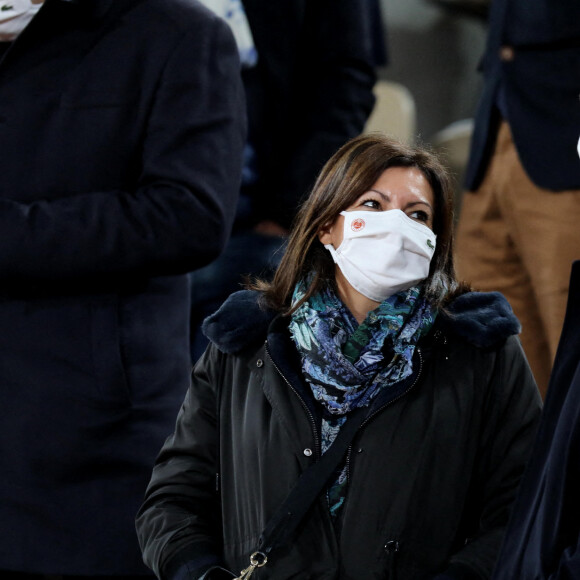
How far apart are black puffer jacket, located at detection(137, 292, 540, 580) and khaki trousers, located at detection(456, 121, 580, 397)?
895mm

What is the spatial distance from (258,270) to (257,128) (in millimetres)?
416

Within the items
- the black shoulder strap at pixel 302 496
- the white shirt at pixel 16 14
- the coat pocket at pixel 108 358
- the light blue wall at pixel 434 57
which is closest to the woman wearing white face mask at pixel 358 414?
the black shoulder strap at pixel 302 496

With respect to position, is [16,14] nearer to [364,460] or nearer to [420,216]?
[420,216]

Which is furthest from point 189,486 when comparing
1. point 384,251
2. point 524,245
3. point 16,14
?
point 524,245

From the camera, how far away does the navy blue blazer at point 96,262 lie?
2.22 m

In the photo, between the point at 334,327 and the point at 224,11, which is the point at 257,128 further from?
the point at 334,327

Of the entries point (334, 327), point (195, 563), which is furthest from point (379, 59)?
point (195, 563)

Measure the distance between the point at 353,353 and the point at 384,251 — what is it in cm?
18

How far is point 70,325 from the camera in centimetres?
225

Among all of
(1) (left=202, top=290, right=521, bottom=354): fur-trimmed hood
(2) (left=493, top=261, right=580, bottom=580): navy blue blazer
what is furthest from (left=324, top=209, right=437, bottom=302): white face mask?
(2) (left=493, top=261, right=580, bottom=580): navy blue blazer

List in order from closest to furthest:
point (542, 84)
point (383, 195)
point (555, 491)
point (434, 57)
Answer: point (555, 491), point (383, 195), point (542, 84), point (434, 57)

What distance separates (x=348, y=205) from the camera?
2.01m

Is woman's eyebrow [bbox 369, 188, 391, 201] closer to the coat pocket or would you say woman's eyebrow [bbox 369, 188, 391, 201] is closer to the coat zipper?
the coat zipper

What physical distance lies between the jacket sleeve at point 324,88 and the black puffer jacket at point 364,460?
120cm
